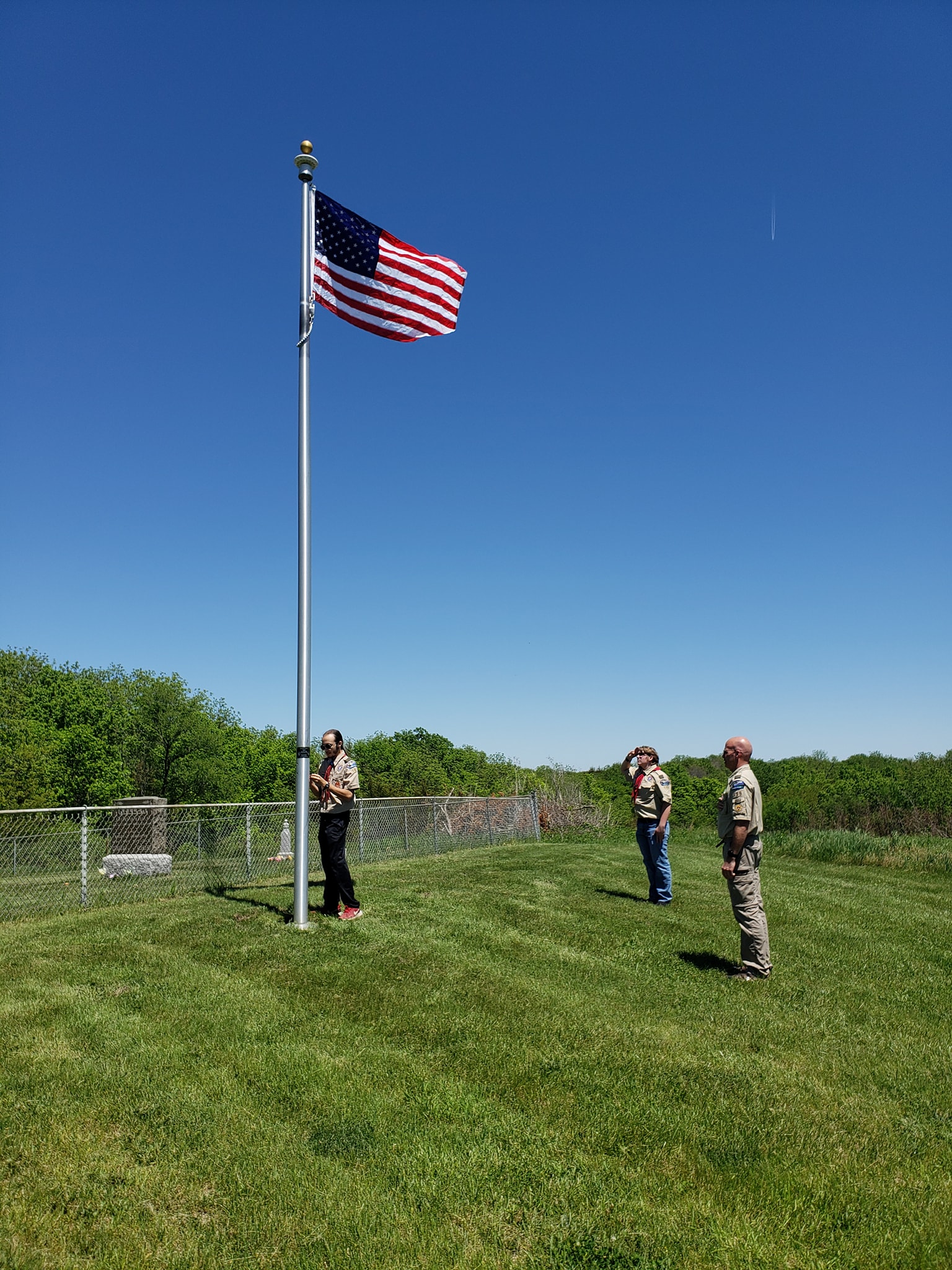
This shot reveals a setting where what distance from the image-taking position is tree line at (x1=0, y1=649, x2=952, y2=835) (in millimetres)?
30797

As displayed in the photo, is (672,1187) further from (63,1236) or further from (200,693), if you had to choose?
(200,693)

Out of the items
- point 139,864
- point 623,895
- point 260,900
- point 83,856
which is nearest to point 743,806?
point 623,895

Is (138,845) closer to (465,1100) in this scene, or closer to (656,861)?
(656,861)

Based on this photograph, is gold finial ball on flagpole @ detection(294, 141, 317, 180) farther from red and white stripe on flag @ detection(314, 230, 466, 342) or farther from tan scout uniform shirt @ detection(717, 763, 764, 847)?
tan scout uniform shirt @ detection(717, 763, 764, 847)

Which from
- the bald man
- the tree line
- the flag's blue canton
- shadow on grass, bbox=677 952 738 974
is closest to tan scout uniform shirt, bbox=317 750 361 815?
shadow on grass, bbox=677 952 738 974

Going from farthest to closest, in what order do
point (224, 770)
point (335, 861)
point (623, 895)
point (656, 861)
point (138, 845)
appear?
point (224, 770) → point (138, 845) → point (623, 895) → point (656, 861) → point (335, 861)

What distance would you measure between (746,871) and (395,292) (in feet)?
23.6

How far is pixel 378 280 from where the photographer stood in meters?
9.03

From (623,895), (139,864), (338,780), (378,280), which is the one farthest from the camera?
(139,864)

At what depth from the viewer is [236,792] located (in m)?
54.0

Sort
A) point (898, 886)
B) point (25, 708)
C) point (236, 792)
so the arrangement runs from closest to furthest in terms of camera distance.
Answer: point (898, 886) < point (25, 708) < point (236, 792)

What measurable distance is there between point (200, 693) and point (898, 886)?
50886mm

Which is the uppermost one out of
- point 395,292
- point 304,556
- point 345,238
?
point 345,238

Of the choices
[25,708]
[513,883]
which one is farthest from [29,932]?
[25,708]
